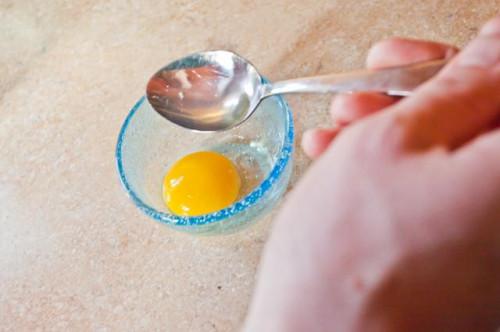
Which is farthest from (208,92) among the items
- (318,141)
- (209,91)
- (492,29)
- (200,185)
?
(492,29)

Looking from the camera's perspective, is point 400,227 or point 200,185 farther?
point 200,185

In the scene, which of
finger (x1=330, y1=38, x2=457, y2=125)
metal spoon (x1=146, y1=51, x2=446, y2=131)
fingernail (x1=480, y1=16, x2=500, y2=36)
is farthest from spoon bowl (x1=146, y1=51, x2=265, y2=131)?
fingernail (x1=480, y1=16, x2=500, y2=36)

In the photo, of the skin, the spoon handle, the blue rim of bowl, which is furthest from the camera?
the blue rim of bowl

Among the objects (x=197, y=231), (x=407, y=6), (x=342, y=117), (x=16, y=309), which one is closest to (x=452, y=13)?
(x=407, y=6)

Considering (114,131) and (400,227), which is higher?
(400,227)

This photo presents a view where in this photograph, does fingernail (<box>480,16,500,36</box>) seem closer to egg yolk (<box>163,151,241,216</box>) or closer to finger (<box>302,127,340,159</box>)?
finger (<box>302,127,340,159</box>)

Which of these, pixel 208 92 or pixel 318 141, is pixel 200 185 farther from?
pixel 318 141

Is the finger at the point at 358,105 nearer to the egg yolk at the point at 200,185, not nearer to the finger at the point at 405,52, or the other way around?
the finger at the point at 405,52
